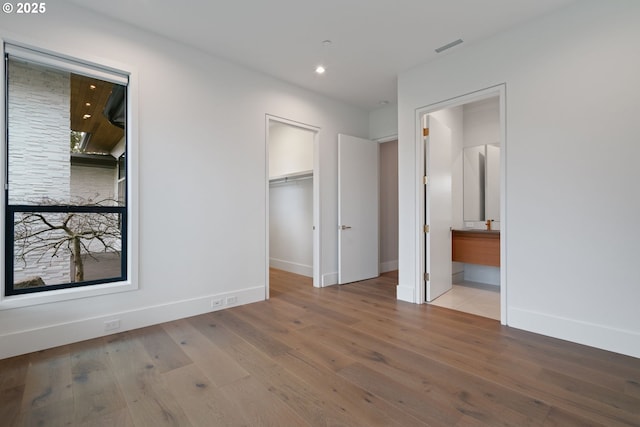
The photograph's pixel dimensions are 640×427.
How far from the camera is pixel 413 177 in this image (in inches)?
146

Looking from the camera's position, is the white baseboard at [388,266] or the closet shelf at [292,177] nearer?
the closet shelf at [292,177]

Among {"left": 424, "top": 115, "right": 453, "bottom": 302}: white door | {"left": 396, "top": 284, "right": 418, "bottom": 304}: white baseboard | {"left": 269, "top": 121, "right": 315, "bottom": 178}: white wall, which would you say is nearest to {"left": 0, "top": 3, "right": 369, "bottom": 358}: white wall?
{"left": 269, "top": 121, "right": 315, "bottom": 178}: white wall

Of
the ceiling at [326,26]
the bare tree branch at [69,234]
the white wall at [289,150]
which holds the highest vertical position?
the ceiling at [326,26]

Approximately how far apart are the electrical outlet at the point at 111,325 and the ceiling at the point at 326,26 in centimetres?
281

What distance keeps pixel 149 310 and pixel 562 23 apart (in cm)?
469

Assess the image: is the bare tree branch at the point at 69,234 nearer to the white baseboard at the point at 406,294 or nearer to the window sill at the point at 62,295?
the window sill at the point at 62,295

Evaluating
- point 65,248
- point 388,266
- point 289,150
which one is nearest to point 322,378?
point 65,248

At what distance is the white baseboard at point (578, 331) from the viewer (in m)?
2.32

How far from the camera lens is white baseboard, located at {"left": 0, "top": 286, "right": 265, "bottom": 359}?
7.66ft

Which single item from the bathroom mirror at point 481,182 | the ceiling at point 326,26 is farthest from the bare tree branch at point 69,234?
the bathroom mirror at point 481,182

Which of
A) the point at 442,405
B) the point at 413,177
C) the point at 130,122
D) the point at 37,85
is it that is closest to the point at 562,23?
the point at 413,177

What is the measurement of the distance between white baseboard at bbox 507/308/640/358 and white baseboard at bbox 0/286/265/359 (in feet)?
9.83

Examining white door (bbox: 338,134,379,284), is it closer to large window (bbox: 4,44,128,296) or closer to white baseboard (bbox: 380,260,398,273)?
white baseboard (bbox: 380,260,398,273)

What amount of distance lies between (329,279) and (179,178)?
8.56ft
